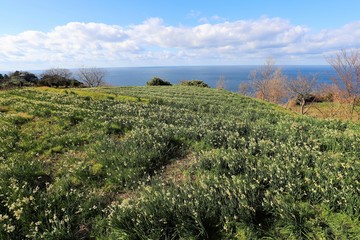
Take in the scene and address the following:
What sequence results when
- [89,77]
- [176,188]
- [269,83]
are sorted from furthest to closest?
[89,77] → [269,83] → [176,188]

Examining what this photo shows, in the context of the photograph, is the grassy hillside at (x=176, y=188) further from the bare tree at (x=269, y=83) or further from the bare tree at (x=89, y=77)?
the bare tree at (x=89, y=77)

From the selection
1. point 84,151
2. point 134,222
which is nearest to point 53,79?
point 84,151

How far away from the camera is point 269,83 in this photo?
221 ft

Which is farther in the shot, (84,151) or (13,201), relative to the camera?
(84,151)

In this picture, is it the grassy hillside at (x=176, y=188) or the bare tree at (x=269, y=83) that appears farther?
the bare tree at (x=269, y=83)

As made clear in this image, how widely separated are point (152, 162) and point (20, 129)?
302 inches

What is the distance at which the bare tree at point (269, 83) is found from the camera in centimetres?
6438

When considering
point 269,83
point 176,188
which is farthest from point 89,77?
point 176,188

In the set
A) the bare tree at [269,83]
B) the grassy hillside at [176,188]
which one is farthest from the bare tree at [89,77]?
the grassy hillside at [176,188]

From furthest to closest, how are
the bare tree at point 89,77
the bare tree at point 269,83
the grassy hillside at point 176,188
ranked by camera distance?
the bare tree at point 89,77, the bare tree at point 269,83, the grassy hillside at point 176,188

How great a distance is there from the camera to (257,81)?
215 feet

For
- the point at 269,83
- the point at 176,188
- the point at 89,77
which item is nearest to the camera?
the point at 176,188

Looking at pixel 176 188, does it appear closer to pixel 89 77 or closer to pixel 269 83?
pixel 269 83

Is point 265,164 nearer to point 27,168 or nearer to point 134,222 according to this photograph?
point 134,222
